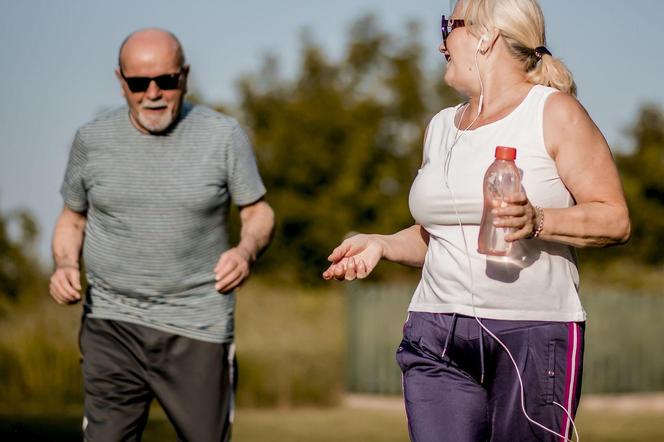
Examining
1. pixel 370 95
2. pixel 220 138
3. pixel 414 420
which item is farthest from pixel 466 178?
pixel 370 95

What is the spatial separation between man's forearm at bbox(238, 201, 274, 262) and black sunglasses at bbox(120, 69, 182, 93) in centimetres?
71

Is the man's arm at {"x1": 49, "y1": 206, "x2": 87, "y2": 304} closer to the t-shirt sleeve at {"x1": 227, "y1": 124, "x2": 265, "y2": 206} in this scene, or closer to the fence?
the t-shirt sleeve at {"x1": 227, "y1": 124, "x2": 265, "y2": 206}

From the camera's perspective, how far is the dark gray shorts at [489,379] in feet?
13.3

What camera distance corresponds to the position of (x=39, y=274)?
19172mm

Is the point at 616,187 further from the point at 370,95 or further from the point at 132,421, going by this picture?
the point at 370,95

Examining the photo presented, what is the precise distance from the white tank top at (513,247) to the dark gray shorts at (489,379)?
0.19 feet

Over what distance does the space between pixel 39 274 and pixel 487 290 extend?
1597cm

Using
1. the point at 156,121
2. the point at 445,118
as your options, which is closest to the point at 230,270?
the point at 156,121

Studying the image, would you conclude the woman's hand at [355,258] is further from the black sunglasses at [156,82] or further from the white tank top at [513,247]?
the black sunglasses at [156,82]

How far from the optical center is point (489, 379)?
4152 millimetres

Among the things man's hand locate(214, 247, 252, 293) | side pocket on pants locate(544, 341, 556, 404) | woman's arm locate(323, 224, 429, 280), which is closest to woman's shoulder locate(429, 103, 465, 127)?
woman's arm locate(323, 224, 429, 280)

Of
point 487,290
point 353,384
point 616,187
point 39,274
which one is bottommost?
point 353,384

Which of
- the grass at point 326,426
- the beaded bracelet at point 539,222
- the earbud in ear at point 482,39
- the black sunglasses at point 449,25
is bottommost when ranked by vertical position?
the grass at point 326,426

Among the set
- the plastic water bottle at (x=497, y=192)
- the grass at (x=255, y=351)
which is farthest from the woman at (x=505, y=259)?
the grass at (x=255, y=351)
